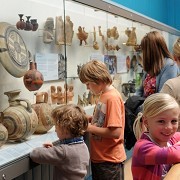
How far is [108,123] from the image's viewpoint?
2.27 meters

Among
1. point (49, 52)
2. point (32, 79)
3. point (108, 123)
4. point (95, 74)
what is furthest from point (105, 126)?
point (49, 52)

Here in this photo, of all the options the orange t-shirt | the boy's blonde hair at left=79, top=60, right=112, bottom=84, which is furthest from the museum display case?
the boy's blonde hair at left=79, top=60, right=112, bottom=84

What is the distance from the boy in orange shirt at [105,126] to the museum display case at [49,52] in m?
0.30

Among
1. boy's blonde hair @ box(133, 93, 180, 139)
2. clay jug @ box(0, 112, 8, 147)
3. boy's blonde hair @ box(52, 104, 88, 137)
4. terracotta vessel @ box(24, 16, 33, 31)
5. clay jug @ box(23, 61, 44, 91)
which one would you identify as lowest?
clay jug @ box(0, 112, 8, 147)

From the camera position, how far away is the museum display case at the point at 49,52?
7.49 ft

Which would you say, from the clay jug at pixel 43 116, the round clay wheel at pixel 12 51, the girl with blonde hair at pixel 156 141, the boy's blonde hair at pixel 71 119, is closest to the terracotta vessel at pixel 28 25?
the round clay wheel at pixel 12 51

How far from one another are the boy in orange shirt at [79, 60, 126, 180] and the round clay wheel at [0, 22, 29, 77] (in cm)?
42

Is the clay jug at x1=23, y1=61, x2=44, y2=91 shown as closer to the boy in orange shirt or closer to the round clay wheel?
the round clay wheel

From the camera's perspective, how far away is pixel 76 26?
3.42 m

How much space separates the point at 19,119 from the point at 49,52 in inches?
36.2

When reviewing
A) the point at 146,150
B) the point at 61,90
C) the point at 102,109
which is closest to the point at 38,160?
the point at 102,109

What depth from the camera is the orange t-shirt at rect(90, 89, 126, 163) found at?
2277 millimetres

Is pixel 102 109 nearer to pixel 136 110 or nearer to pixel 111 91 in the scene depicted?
pixel 111 91

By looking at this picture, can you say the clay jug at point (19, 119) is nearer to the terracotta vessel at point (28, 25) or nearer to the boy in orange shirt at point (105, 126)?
the boy in orange shirt at point (105, 126)
